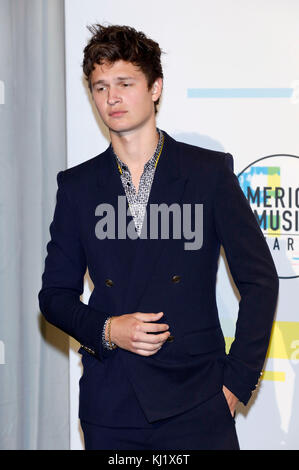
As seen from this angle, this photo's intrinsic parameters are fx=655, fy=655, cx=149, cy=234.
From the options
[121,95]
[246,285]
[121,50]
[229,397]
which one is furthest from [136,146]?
[229,397]

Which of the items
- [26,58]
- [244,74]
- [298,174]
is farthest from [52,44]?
[298,174]

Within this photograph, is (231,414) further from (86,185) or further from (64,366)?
(64,366)

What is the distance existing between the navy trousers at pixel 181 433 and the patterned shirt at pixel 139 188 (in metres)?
0.60

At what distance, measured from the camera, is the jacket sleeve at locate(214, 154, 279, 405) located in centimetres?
204

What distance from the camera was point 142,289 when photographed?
205 centimetres

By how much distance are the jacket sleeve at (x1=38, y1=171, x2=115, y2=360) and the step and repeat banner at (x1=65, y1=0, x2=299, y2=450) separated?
0.81 meters

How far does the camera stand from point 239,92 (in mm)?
2711

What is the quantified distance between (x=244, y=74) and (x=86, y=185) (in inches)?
36.5

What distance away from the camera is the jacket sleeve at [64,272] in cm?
212

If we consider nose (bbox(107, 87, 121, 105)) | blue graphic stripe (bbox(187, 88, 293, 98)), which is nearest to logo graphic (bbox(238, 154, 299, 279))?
blue graphic stripe (bbox(187, 88, 293, 98))

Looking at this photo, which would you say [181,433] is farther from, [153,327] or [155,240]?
[155,240]

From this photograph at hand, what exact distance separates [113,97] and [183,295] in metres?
0.66

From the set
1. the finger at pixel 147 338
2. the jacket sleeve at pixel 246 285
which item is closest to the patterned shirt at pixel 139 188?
the jacket sleeve at pixel 246 285
